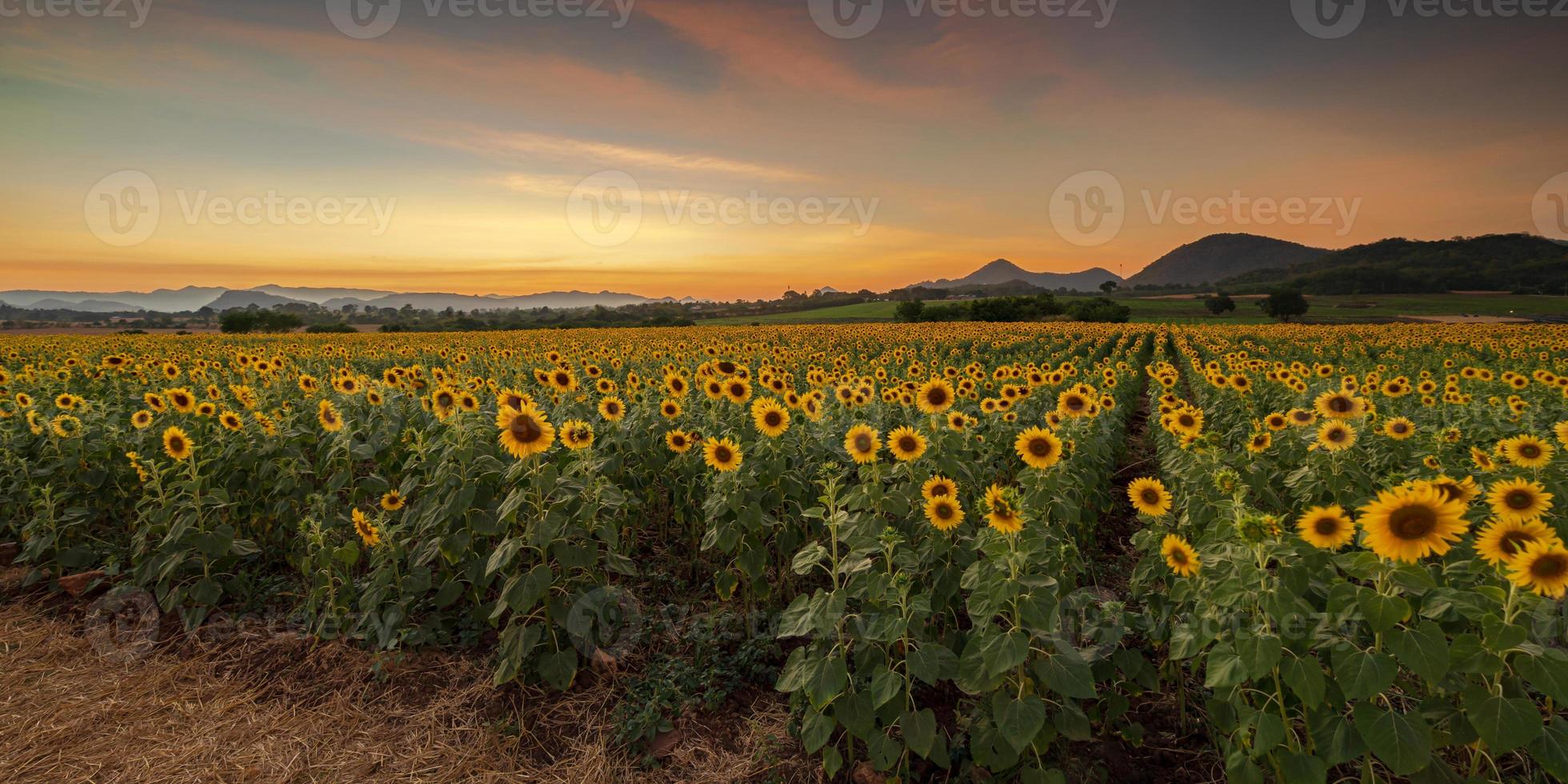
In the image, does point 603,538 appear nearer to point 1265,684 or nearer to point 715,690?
point 715,690

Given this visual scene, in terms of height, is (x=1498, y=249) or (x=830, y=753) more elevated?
(x=1498, y=249)

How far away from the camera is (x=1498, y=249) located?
12056 cm

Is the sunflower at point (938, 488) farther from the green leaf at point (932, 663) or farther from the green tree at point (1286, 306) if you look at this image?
the green tree at point (1286, 306)

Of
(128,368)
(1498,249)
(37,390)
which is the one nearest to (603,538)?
(37,390)

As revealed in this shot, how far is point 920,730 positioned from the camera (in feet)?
10.7

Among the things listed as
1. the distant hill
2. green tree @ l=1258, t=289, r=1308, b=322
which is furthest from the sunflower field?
the distant hill

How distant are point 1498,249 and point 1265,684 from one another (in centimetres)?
17714

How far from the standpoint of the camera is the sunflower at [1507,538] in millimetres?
2656

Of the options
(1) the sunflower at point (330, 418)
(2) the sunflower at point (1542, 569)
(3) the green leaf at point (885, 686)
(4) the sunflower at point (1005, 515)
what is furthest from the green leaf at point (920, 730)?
(1) the sunflower at point (330, 418)

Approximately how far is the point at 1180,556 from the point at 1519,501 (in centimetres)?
144

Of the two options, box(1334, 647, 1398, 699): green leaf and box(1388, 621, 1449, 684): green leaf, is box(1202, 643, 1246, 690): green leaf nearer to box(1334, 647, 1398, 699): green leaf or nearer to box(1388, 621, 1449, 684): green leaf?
box(1334, 647, 1398, 699): green leaf

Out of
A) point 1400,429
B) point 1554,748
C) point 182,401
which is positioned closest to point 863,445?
point 1554,748

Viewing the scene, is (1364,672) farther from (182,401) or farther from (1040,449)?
(182,401)

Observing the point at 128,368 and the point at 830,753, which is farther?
the point at 128,368
